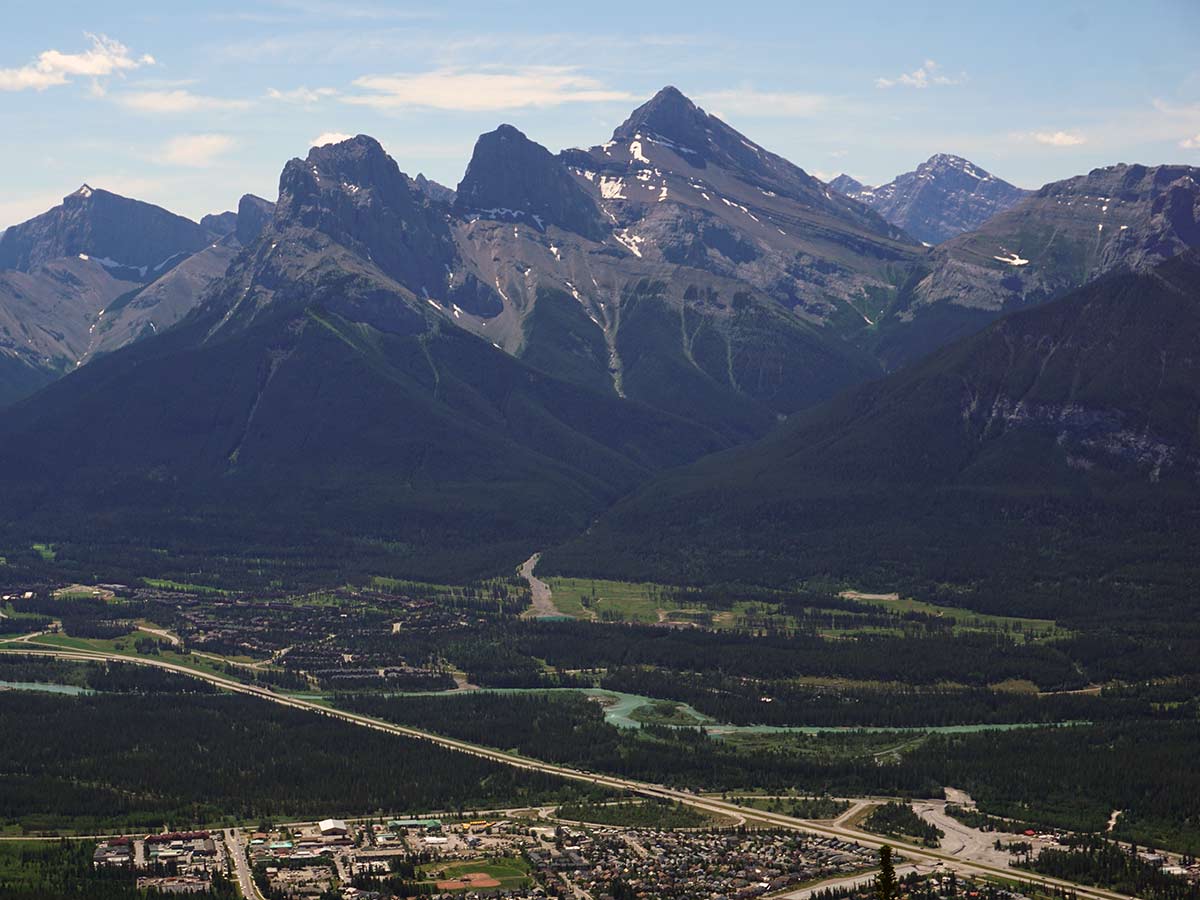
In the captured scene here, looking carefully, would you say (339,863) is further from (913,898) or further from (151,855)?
(913,898)

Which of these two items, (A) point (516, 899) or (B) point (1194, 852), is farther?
(B) point (1194, 852)

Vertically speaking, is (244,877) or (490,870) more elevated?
(490,870)

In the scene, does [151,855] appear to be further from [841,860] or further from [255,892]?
[841,860]

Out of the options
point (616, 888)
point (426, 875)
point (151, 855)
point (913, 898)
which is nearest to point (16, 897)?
point (151, 855)

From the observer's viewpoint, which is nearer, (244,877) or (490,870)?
(244,877)

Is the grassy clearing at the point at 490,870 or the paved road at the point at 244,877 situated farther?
the grassy clearing at the point at 490,870

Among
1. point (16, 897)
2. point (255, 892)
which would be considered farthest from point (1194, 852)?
point (16, 897)

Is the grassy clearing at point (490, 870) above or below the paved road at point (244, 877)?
above

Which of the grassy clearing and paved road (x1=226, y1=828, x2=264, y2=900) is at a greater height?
the grassy clearing

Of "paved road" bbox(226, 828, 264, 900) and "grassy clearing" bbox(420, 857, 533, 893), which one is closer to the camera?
"paved road" bbox(226, 828, 264, 900)
